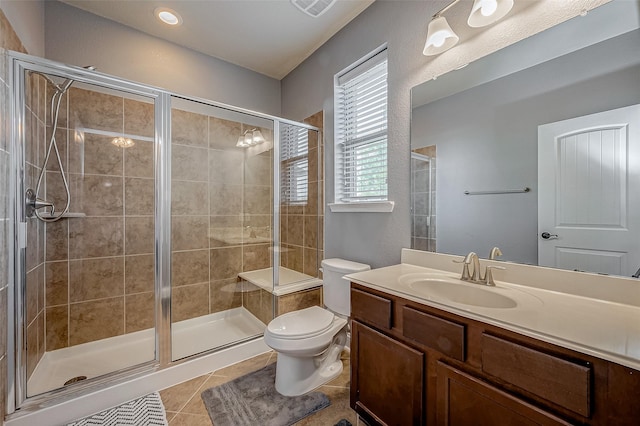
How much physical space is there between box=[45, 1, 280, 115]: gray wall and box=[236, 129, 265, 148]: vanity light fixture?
1.84 feet

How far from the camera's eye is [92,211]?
2.06 meters

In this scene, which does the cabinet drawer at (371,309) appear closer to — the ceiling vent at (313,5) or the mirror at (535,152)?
the mirror at (535,152)

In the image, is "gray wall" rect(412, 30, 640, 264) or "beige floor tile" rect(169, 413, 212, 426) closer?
"gray wall" rect(412, 30, 640, 264)

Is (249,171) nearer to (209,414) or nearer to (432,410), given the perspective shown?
(209,414)

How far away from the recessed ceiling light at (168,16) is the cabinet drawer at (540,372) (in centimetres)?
288

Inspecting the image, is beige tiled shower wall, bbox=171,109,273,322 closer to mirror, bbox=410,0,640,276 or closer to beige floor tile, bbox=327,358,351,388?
beige floor tile, bbox=327,358,351,388

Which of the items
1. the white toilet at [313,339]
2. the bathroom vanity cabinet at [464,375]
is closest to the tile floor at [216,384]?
the white toilet at [313,339]

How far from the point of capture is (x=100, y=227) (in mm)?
2100

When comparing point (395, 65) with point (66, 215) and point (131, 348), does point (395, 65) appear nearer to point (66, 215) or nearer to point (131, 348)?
point (66, 215)

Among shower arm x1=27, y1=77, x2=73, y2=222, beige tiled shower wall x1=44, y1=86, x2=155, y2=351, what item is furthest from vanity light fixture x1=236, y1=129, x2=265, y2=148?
shower arm x1=27, y1=77, x2=73, y2=222

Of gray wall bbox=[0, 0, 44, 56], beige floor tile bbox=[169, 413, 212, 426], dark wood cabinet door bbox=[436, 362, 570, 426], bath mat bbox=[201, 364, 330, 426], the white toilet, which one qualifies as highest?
gray wall bbox=[0, 0, 44, 56]

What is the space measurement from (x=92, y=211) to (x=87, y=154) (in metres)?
0.45

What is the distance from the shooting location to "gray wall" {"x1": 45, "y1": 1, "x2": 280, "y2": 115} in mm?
1980

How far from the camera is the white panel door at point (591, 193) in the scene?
972 millimetres
